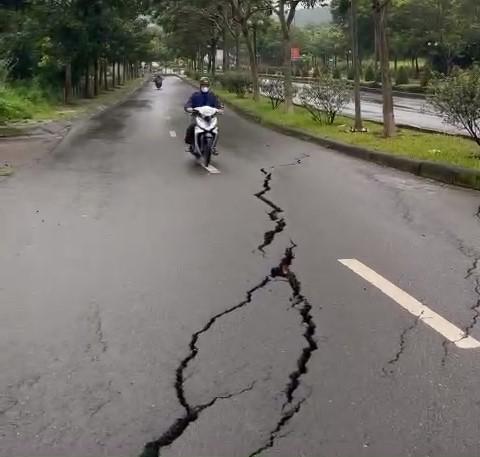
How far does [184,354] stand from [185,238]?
2994 mm

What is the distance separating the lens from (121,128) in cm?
2175

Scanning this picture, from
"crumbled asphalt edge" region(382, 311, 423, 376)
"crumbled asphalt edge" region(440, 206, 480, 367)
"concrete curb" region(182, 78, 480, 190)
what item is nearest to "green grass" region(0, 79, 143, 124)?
"concrete curb" region(182, 78, 480, 190)

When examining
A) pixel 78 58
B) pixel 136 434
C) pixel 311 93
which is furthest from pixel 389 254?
pixel 78 58

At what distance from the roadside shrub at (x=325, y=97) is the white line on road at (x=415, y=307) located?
507 inches

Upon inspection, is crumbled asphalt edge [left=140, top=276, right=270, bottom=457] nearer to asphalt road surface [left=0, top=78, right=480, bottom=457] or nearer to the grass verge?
asphalt road surface [left=0, top=78, right=480, bottom=457]

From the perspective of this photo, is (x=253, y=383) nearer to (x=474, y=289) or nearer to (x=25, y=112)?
(x=474, y=289)

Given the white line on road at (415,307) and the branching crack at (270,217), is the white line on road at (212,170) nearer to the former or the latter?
the branching crack at (270,217)

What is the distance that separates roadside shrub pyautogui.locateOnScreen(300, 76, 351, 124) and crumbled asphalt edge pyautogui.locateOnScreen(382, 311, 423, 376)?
14.2 meters

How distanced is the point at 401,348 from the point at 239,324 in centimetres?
108

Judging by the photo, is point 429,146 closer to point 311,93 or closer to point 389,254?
point 311,93

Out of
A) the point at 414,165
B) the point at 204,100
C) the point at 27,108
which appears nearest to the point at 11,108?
the point at 27,108

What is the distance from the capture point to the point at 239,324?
186 inches

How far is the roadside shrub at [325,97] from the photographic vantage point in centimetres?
1845

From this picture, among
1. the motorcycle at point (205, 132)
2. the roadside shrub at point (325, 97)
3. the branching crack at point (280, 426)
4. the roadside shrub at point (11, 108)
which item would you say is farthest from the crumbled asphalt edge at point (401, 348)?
the roadside shrub at point (11, 108)
